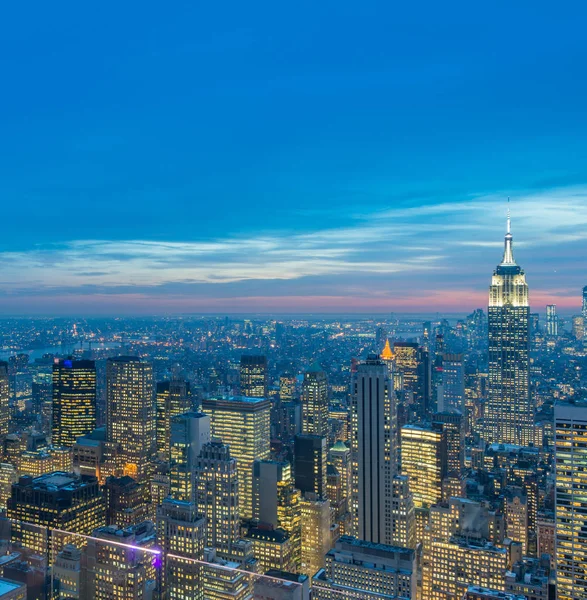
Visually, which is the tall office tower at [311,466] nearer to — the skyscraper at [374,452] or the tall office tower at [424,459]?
the skyscraper at [374,452]

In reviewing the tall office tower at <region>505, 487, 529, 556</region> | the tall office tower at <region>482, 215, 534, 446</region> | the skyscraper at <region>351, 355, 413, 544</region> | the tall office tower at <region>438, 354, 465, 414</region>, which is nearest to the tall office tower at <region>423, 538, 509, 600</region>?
the skyscraper at <region>351, 355, 413, 544</region>

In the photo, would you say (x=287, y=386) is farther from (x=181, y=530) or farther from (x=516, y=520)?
(x=181, y=530)

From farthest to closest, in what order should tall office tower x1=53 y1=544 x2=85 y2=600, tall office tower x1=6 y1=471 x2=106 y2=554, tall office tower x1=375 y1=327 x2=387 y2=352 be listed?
tall office tower x1=375 y1=327 x2=387 y2=352 → tall office tower x1=6 y1=471 x2=106 y2=554 → tall office tower x1=53 y1=544 x2=85 y2=600

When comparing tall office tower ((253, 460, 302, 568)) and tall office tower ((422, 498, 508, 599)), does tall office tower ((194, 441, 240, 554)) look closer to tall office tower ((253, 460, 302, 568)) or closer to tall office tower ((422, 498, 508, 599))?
tall office tower ((253, 460, 302, 568))

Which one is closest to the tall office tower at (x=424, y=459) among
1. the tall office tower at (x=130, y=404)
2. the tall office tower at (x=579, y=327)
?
the tall office tower at (x=579, y=327)

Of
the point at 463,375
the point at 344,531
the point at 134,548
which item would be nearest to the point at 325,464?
the point at 344,531

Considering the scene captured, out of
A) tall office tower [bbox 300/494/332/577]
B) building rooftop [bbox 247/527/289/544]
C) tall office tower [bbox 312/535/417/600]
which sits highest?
tall office tower [bbox 312/535/417/600]
